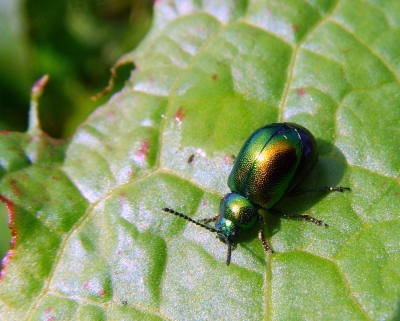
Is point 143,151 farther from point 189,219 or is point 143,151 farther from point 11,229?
point 11,229

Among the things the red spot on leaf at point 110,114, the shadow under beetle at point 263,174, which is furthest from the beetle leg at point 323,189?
the red spot on leaf at point 110,114

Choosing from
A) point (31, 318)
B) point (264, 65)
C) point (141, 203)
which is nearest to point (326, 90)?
point (264, 65)

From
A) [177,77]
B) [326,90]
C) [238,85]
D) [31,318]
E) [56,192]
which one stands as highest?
[326,90]

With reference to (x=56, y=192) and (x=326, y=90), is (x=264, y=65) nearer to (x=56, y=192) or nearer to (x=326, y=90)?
(x=326, y=90)

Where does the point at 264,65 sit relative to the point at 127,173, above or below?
above

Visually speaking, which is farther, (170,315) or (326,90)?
(326,90)

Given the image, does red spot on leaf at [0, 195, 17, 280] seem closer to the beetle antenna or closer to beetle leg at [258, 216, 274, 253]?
the beetle antenna

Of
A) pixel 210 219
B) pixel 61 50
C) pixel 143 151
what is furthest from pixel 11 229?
pixel 61 50
